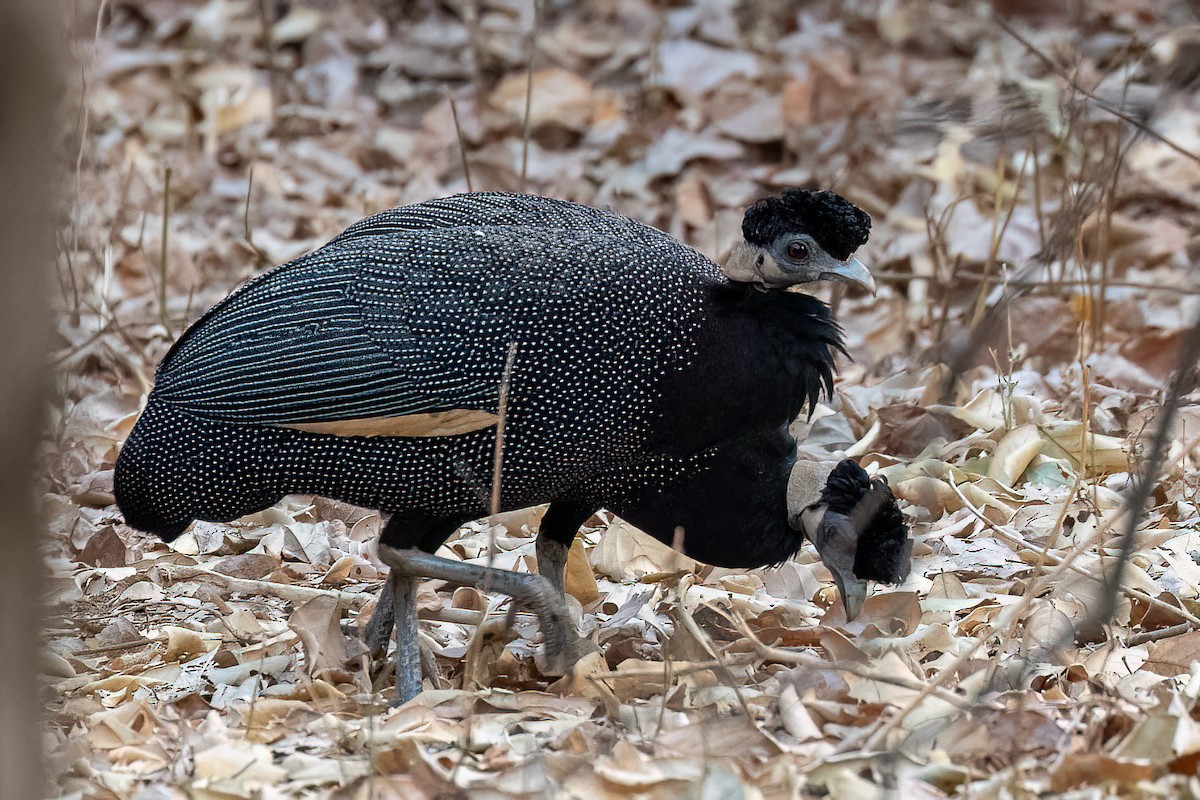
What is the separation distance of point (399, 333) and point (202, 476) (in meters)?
0.55

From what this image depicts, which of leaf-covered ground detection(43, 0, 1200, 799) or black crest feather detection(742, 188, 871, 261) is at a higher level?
black crest feather detection(742, 188, 871, 261)

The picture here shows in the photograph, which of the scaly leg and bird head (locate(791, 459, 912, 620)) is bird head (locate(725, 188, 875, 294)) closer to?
bird head (locate(791, 459, 912, 620))

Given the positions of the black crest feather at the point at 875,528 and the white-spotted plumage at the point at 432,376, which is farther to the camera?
the black crest feather at the point at 875,528

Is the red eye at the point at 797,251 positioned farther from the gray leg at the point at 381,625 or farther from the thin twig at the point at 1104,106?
the gray leg at the point at 381,625

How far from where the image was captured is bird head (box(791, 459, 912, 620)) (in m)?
3.37

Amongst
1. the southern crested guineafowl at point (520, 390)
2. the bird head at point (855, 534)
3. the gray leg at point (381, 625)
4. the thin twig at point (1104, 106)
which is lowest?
the gray leg at point (381, 625)

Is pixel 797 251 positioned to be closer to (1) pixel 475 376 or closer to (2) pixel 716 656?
(1) pixel 475 376

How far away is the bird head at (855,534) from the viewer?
11.0 feet

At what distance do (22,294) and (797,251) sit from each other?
1850 millimetres

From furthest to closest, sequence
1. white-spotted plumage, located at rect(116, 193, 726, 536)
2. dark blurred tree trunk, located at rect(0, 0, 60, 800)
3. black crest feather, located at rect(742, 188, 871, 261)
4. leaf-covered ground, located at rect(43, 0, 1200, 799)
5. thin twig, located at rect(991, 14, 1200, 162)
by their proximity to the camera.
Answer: black crest feather, located at rect(742, 188, 871, 261) < white-spotted plumage, located at rect(116, 193, 726, 536) < leaf-covered ground, located at rect(43, 0, 1200, 799) < thin twig, located at rect(991, 14, 1200, 162) < dark blurred tree trunk, located at rect(0, 0, 60, 800)

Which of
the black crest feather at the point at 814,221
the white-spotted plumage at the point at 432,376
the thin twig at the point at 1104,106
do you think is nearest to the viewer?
the thin twig at the point at 1104,106

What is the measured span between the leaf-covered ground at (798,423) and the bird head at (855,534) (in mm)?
95

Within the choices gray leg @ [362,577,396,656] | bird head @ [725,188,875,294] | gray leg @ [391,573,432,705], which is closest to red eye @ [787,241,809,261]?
bird head @ [725,188,875,294]

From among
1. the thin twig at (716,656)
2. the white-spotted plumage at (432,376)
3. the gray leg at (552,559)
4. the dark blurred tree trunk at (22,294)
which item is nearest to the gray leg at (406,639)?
the white-spotted plumage at (432,376)
